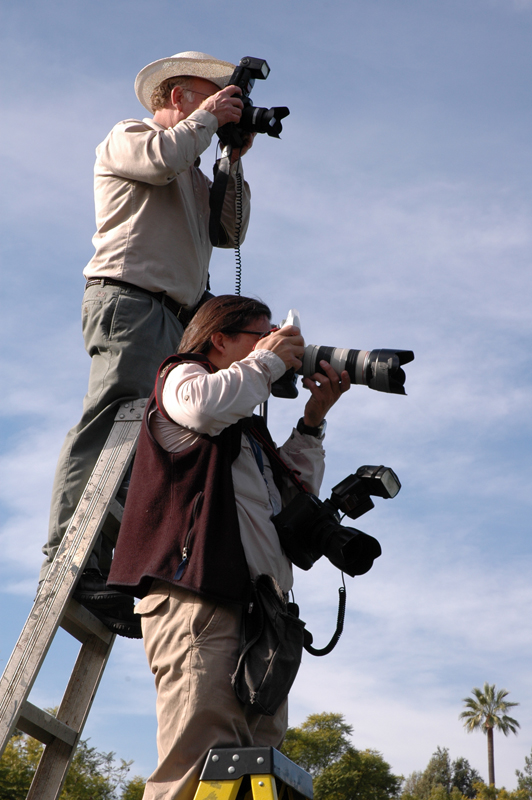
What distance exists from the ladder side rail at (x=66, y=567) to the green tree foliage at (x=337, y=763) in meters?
27.6

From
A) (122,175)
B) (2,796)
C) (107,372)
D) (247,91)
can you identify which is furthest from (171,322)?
(2,796)

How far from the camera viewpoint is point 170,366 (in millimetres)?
2465

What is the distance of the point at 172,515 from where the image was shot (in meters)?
2.26

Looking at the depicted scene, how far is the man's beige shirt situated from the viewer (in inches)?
134

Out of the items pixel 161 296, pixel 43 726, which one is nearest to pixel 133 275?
pixel 161 296

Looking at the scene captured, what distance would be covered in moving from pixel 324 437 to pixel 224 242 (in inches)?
56.8

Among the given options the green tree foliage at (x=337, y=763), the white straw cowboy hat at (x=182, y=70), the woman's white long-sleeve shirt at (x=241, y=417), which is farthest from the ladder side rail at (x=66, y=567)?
the green tree foliage at (x=337, y=763)

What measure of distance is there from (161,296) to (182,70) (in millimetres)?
1249

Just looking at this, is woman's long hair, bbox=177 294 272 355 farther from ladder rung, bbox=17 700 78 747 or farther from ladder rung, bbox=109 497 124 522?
ladder rung, bbox=17 700 78 747

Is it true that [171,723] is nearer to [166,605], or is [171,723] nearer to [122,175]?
[166,605]

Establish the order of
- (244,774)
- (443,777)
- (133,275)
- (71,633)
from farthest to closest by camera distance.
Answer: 1. (443,777)
2. (133,275)
3. (71,633)
4. (244,774)

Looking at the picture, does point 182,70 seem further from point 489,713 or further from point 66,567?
point 489,713

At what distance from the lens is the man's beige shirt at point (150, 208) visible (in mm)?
3393

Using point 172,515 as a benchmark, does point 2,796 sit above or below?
above
